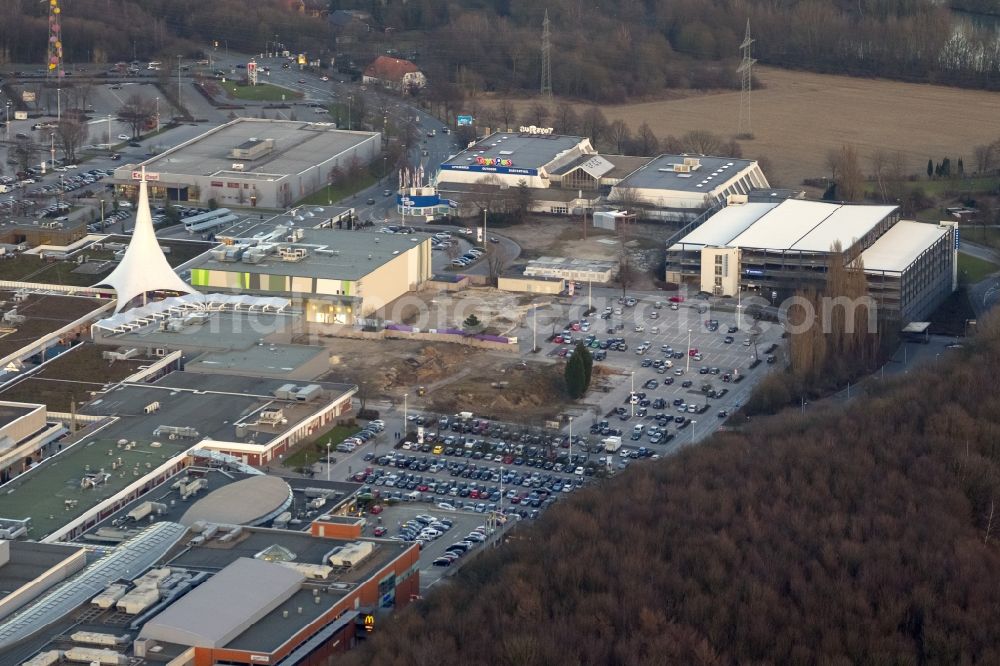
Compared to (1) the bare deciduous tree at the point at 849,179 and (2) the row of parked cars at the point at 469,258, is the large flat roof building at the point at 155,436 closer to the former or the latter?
(2) the row of parked cars at the point at 469,258

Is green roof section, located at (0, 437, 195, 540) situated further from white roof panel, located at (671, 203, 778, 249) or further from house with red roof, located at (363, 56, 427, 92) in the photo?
house with red roof, located at (363, 56, 427, 92)

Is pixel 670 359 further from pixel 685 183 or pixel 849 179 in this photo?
pixel 849 179

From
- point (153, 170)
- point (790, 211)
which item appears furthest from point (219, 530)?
point (153, 170)

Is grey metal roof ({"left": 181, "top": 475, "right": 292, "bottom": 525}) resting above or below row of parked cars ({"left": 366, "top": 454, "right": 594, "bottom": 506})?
above

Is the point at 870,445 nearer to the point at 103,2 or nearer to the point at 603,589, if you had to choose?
the point at 603,589

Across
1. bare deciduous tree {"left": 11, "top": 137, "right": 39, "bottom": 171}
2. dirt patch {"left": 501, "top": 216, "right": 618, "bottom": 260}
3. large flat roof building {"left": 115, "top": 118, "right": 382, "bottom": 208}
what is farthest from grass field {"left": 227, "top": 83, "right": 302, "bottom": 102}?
dirt patch {"left": 501, "top": 216, "right": 618, "bottom": 260}

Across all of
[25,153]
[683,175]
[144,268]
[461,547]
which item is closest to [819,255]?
[683,175]

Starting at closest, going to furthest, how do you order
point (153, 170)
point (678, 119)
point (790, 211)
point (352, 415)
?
1. point (352, 415)
2. point (790, 211)
3. point (153, 170)
4. point (678, 119)
